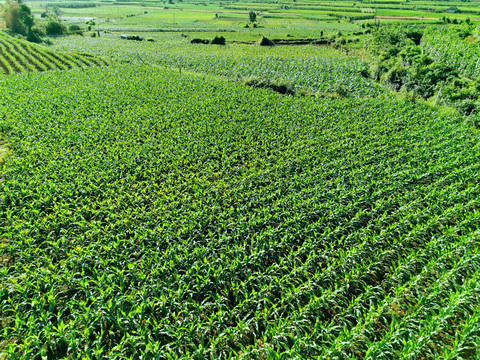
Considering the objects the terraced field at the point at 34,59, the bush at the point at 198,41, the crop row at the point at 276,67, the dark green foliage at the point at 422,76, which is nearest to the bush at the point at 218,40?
the bush at the point at 198,41

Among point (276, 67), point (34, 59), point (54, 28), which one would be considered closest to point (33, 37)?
point (54, 28)

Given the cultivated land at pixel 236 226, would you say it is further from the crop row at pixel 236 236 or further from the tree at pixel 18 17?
the tree at pixel 18 17

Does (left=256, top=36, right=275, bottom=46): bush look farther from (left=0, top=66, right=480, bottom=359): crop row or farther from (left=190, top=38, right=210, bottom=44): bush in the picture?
(left=0, top=66, right=480, bottom=359): crop row

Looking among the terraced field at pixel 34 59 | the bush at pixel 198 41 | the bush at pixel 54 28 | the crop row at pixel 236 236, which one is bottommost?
the crop row at pixel 236 236

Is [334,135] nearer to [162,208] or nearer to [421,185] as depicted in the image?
[421,185]

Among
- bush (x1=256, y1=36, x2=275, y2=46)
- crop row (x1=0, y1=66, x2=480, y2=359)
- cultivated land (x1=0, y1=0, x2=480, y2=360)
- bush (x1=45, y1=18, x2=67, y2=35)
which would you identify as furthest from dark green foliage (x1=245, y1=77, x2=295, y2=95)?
bush (x1=45, y1=18, x2=67, y2=35)
